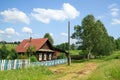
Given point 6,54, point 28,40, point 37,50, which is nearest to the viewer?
point 6,54

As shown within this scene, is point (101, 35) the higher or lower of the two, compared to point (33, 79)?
higher

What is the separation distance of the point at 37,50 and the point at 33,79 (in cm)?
2933

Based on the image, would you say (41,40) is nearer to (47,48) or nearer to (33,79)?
(47,48)

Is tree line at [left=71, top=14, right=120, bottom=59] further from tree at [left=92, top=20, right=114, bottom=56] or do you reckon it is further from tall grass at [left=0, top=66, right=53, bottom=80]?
tall grass at [left=0, top=66, right=53, bottom=80]

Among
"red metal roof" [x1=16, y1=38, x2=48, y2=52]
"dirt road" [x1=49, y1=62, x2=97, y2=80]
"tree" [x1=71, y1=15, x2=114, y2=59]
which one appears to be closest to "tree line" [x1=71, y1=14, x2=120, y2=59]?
"tree" [x1=71, y1=15, x2=114, y2=59]

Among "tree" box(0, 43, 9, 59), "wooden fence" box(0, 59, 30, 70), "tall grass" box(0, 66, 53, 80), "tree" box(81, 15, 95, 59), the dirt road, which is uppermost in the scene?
"tree" box(81, 15, 95, 59)

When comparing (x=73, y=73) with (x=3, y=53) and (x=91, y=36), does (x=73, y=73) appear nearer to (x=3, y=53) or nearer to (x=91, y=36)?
(x=3, y=53)

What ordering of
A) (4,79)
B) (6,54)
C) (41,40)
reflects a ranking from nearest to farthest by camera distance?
(4,79) < (6,54) < (41,40)

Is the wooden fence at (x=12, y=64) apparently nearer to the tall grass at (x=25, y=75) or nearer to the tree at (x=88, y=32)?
the tall grass at (x=25, y=75)

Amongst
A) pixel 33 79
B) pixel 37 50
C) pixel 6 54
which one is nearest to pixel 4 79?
pixel 33 79

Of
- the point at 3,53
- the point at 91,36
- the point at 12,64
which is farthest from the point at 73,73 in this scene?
the point at 91,36

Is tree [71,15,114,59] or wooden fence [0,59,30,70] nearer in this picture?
wooden fence [0,59,30,70]

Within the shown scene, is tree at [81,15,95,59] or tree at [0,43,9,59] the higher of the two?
tree at [81,15,95,59]

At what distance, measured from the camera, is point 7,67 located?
2817 cm
